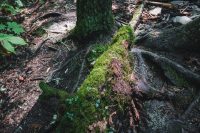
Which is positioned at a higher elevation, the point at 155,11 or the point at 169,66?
the point at 155,11

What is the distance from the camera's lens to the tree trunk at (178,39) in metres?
4.35

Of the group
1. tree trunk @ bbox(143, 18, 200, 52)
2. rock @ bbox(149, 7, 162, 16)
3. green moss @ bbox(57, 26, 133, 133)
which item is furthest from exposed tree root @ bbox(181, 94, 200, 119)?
rock @ bbox(149, 7, 162, 16)

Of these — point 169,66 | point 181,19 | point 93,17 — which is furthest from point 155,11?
point 169,66

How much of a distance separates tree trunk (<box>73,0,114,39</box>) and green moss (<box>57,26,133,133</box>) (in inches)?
72.3

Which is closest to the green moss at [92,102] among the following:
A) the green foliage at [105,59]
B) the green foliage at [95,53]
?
the green foliage at [105,59]

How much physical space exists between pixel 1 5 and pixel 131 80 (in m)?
5.22

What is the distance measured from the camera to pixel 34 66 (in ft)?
18.2

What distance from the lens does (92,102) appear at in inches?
125

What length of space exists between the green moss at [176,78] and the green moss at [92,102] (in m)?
0.71

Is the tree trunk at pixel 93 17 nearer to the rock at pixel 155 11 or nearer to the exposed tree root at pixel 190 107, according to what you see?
the rock at pixel 155 11

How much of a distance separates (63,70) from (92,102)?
1.96 metres

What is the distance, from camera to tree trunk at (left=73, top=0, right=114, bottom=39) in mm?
5316

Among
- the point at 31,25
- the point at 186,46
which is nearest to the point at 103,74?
the point at 186,46

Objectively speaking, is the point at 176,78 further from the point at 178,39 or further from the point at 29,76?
the point at 29,76
